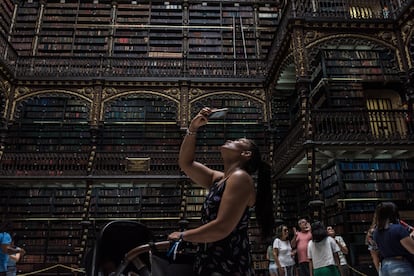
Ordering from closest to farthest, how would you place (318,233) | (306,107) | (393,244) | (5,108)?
(393,244) → (318,233) → (306,107) → (5,108)

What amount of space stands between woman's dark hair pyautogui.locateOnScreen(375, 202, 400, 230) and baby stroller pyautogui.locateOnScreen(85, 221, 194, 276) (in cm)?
146

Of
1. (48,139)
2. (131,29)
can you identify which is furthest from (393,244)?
(131,29)

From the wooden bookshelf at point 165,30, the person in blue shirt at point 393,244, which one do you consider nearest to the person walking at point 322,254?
the person in blue shirt at point 393,244

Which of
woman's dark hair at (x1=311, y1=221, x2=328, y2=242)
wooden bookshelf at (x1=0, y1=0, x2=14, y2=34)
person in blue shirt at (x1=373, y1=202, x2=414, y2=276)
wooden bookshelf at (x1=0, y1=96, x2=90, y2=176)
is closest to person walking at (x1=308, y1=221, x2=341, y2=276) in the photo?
woman's dark hair at (x1=311, y1=221, x2=328, y2=242)

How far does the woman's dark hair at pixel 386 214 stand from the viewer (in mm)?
2012

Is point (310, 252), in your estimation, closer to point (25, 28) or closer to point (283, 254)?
point (283, 254)

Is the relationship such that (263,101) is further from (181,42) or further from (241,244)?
(241,244)

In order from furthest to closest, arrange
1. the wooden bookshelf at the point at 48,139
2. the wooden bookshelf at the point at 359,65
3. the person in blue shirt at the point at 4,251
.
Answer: the wooden bookshelf at the point at 48,139, the wooden bookshelf at the point at 359,65, the person in blue shirt at the point at 4,251

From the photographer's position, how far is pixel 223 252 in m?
1.01

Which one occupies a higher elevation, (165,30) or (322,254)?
(165,30)

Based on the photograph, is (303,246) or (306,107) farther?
(306,107)

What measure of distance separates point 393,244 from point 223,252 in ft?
4.66

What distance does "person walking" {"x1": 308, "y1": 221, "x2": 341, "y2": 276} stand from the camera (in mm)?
3246

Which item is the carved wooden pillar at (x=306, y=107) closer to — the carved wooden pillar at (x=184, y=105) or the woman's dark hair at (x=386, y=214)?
the carved wooden pillar at (x=184, y=105)
